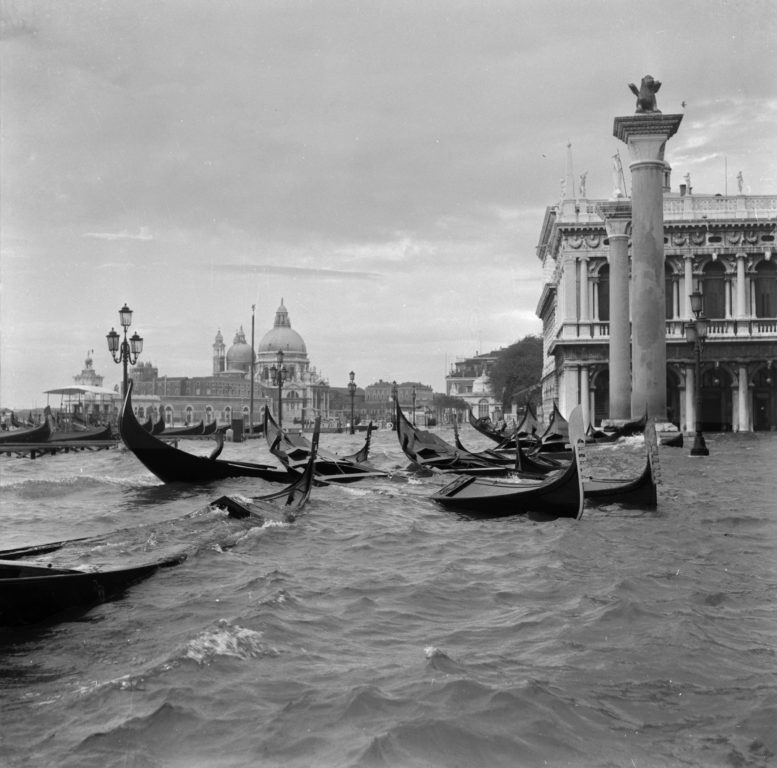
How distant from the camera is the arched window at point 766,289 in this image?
28984 millimetres

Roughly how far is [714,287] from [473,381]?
82.6 m

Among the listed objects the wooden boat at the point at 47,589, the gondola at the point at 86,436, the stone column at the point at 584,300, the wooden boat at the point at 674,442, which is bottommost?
the wooden boat at the point at 47,589

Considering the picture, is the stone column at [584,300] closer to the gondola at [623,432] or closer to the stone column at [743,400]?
the stone column at [743,400]

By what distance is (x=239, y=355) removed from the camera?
120 metres

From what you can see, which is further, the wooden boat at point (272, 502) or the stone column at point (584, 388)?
the stone column at point (584, 388)

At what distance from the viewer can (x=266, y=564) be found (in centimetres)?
618

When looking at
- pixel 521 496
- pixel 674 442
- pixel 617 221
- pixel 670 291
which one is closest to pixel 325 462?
pixel 521 496

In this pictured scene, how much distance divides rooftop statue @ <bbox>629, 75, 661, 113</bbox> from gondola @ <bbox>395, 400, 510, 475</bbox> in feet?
27.6

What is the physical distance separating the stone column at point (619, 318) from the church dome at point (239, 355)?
318ft

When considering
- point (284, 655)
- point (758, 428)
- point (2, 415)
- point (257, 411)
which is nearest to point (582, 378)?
point (758, 428)

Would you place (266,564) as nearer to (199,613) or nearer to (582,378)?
(199,613)

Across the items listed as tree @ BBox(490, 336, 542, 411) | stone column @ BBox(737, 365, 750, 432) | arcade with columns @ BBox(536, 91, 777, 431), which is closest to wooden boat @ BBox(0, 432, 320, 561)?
arcade with columns @ BBox(536, 91, 777, 431)

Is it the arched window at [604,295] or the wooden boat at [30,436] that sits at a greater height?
the arched window at [604,295]

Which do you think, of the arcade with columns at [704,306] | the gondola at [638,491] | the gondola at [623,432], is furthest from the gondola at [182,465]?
the arcade with columns at [704,306]
